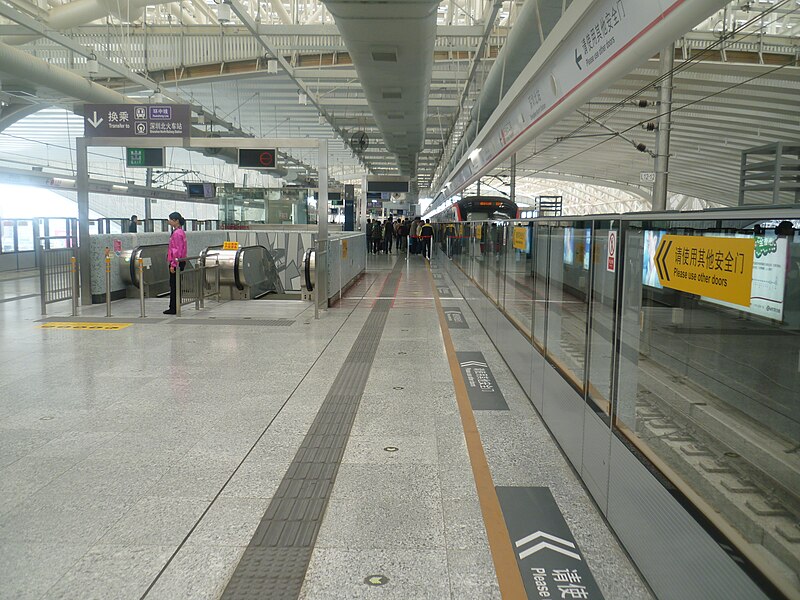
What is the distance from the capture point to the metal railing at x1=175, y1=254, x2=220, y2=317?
449 inches

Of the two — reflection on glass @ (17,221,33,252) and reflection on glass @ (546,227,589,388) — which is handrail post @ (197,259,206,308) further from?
reflection on glass @ (17,221,33,252)

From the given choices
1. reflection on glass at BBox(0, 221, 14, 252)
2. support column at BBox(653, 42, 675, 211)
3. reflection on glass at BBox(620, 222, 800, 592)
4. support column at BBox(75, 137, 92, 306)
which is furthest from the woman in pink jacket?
reflection on glass at BBox(0, 221, 14, 252)

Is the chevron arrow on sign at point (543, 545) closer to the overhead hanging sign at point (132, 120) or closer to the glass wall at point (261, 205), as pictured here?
the overhead hanging sign at point (132, 120)

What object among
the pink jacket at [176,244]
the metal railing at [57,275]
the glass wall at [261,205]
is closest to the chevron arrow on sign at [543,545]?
the pink jacket at [176,244]

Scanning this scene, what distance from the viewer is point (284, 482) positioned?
3941 millimetres

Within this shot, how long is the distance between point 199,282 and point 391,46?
201 inches

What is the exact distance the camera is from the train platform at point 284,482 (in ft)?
9.52

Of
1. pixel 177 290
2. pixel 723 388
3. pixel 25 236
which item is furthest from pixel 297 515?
pixel 25 236

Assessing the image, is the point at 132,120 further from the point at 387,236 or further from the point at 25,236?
the point at 387,236

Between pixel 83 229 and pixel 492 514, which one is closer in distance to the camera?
pixel 492 514

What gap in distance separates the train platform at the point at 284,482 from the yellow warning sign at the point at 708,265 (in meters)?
1.32

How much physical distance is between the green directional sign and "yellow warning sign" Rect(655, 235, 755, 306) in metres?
12.5

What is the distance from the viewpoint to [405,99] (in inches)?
549

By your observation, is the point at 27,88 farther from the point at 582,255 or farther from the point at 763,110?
the point at 763,110
